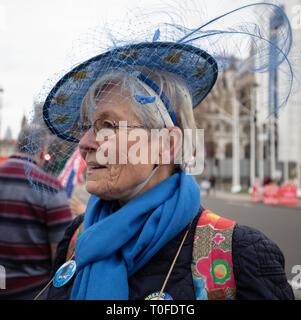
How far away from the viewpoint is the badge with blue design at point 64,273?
136 centimetres

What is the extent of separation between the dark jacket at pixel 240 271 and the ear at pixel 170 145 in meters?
0.32

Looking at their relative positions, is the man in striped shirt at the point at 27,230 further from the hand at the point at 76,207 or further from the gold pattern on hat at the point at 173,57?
the gold pattern on hat at the point at 173,57

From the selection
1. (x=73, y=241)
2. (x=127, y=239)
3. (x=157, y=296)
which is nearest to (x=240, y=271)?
(x=157, y=296)

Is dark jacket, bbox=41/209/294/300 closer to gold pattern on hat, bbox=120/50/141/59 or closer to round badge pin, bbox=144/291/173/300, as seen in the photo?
round badge pin, bbox=144/291/173/300

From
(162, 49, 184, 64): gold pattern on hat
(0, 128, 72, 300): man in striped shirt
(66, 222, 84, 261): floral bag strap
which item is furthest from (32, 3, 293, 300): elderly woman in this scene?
(0, 128, 72, 300): man in striped shirt

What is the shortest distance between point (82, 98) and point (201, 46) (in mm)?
614

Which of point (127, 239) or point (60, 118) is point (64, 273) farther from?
point (60, 118)

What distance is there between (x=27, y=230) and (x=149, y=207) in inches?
50.7

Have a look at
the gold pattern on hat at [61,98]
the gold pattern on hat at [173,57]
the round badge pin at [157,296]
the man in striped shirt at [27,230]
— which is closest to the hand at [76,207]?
the man in striped shirt at [27,230]

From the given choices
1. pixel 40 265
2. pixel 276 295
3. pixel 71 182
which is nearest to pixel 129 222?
pixel 276 295

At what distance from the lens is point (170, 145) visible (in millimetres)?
1352

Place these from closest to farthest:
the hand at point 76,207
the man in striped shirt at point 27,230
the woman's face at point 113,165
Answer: the woman's face at point 113,165 < the man in striped shirt at point 27,230 < the hand at point 76,207
